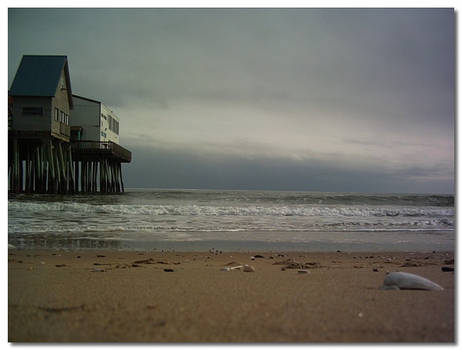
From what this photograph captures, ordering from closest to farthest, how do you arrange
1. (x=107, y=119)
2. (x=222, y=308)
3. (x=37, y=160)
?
(x=222, y=308), (x=107, y=119), (x=37, y=160)

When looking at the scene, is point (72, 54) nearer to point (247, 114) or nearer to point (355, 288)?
point (247, 114)

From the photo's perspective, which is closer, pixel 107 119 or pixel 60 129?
pixel 107 119

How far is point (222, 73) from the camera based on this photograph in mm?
3270

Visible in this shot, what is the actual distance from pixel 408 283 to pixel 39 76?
12.5ft

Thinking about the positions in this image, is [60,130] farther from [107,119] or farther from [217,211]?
[217,211]

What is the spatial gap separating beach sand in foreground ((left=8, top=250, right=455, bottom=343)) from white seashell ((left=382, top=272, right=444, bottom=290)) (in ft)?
0.35

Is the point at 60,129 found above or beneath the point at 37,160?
above

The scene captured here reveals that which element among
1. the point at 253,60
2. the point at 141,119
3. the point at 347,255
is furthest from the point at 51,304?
the point at 347,255

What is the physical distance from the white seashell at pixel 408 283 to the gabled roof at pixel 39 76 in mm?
3104

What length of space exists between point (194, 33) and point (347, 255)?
415cm

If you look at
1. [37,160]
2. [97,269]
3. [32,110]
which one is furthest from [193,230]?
[32,110]

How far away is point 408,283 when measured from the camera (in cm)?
295

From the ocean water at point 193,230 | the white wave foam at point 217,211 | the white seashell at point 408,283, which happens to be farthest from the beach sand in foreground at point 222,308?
the white wave foam at point 217,211

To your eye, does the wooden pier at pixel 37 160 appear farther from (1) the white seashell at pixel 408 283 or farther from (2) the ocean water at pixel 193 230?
(1) the white seashell at pixel 408 283
